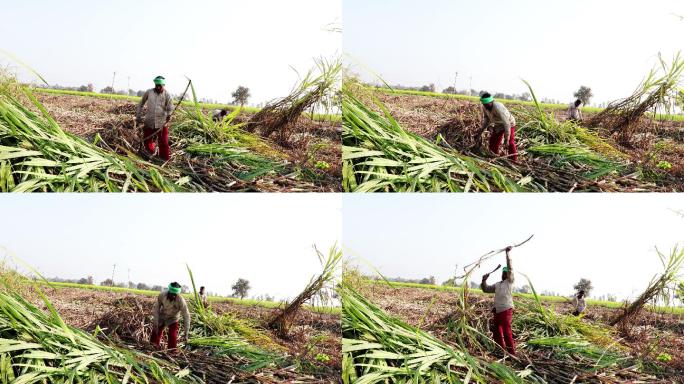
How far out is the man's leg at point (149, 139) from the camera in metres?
6.32

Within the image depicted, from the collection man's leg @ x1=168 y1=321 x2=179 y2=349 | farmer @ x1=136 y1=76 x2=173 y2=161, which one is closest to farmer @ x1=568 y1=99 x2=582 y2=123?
farmer @ x1=136 y1=76 x2=173 y2=161

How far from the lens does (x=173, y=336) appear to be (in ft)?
21.9

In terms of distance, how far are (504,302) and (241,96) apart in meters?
2.85

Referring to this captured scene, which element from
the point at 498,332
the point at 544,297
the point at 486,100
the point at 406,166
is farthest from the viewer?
the point at 544,297

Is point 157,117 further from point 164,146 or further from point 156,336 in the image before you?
point 156,336

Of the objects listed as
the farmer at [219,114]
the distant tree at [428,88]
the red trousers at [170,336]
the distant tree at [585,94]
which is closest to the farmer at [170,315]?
the red trousers at [170,336]

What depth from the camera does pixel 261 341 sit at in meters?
7.12

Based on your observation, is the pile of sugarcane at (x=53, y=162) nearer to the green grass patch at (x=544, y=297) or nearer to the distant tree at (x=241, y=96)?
the distant tree at (x=241, y=96)

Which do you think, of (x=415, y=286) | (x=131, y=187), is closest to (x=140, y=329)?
(x=131, y=187)

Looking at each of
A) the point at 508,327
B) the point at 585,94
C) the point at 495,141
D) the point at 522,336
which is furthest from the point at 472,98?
the point at 522,336

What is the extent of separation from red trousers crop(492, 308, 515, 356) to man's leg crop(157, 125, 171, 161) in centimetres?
284

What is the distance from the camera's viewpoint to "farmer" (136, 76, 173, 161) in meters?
6.32

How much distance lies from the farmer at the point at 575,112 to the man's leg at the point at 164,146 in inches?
128

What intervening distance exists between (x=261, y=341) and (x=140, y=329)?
1046 mm
